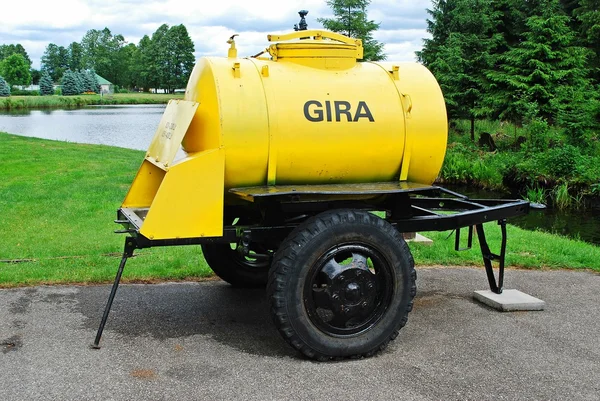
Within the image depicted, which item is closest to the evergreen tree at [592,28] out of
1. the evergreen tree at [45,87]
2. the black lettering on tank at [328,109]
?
the black lettering on tank at [328,109]

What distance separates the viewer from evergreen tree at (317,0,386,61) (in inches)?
1196

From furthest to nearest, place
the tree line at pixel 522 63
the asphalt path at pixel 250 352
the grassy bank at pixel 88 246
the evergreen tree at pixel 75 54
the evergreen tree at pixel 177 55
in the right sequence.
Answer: the evergreen tree at pixel 75 54 < the evergreen tree at pixel 177 55 < the tree line at pixel 522 63 < the grassy bank at pixel 88 246 < the asphalt path at pixel 250 352

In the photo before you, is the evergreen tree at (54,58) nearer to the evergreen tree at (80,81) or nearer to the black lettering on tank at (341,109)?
the evergreen tree at (80,81)

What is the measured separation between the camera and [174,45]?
10462 centimetres

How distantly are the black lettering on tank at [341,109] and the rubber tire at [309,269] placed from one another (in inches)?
28.2

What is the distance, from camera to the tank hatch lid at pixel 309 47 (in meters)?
5.16

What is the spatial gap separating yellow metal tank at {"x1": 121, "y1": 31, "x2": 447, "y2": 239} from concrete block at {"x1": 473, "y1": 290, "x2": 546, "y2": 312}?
143cm

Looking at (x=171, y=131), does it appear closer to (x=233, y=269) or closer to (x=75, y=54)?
(x=233, y=269)

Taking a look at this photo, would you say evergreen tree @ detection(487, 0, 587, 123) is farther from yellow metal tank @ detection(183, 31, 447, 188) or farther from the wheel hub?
the wheel hub

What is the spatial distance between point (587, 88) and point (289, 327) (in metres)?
22.4

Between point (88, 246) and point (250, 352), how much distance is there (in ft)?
13.2

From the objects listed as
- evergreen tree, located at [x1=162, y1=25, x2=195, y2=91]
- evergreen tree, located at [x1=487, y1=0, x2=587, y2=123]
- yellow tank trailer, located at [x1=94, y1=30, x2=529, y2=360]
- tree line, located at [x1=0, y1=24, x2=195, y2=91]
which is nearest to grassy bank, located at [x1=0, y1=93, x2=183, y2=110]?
tree line, located at [x1=0, y1=24, x2=195, y2=91]

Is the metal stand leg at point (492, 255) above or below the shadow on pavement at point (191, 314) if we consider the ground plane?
above

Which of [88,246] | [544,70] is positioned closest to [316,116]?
[88,246]
